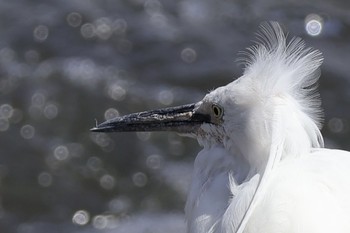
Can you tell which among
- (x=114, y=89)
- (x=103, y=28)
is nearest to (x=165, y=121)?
(x=114, y=89)

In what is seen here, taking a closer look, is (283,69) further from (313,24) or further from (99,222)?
(313,24)

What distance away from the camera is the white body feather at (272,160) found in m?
2.73

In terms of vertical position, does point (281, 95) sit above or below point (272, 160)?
above

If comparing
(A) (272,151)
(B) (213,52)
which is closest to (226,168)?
(A) (272,151)

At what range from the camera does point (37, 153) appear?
5.64 metres

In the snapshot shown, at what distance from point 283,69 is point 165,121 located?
54 cm

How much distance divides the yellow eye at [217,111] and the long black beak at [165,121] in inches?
2.1

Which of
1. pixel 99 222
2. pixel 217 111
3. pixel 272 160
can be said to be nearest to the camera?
pixel 272 160

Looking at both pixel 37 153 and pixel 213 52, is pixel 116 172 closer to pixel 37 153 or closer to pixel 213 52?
pixel 37 153

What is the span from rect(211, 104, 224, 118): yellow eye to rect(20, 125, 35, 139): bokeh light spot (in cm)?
285

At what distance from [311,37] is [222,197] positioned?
3.72 m

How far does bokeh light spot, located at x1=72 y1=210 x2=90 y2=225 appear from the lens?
17.3 ft

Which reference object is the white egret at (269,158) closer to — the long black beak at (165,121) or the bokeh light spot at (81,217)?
the long black beak at (165,121)

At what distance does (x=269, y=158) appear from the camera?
2.79 m
